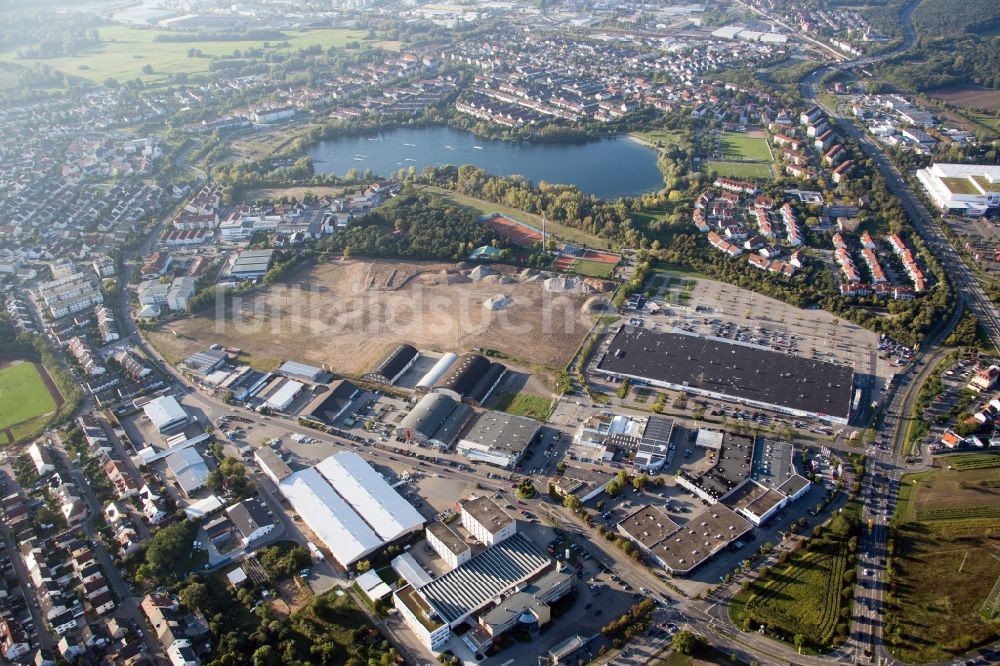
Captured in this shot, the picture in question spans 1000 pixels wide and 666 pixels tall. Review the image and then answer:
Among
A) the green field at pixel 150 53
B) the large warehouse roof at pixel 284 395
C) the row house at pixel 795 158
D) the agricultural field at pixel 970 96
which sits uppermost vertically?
the green field at pixel 150 53

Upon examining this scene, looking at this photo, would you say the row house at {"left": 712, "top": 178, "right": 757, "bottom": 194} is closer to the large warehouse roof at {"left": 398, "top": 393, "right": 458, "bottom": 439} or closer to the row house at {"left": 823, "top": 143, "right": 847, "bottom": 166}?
the row house at {"left": 823, "top": 143, "right": 847, "bottom": 166}

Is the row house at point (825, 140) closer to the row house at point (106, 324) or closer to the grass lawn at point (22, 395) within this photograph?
the row house at point (106, 324)

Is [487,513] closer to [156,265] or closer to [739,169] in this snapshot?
[156,265]

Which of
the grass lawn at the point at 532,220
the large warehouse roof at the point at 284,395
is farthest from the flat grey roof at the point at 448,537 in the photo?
the grass lawn at the point at 532,220

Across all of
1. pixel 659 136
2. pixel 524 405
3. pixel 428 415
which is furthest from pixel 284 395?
pixel 659 136

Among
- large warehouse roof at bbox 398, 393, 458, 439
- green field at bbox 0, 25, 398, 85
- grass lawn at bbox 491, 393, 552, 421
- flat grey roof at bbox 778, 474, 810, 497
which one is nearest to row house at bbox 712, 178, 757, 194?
grass lawn at bbox 491, 393, 552, 421

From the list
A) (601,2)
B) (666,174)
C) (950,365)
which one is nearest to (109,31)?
(601,2)
